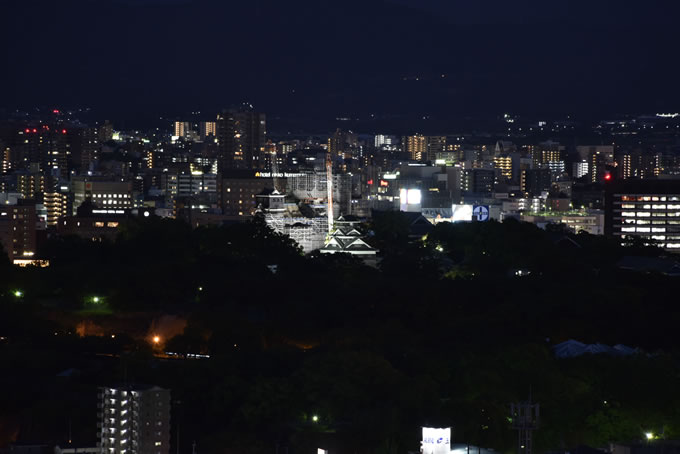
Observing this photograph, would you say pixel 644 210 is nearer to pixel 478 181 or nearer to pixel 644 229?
pixel 644 229

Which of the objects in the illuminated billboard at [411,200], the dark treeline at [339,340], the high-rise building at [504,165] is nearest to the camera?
the dark treeline at [339,340]

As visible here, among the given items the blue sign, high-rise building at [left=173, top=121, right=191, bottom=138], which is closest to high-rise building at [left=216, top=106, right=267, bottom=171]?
high-rise building at [left=173, top=121, right=191, bottom=138]

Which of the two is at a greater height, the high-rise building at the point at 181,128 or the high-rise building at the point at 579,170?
the high-rise building at the point at 181,128

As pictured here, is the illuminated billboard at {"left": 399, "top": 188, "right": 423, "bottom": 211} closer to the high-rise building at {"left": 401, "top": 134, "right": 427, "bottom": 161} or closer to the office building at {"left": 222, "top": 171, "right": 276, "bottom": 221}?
the office building at {"left": 222, "top": 171, "right": 276, "bottom": 221}

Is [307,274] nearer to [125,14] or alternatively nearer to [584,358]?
[584,358]

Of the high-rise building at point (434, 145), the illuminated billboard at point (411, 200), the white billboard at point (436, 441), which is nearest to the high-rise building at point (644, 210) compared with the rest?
the illuminated billboard at point (411, 200)

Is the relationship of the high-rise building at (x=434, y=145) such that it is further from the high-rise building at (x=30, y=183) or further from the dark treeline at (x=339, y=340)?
the dark treeline at (x=339, y=340)

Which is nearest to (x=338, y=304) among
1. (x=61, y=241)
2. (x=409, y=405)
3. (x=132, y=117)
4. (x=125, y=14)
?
(x=409, y=405)
